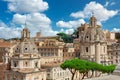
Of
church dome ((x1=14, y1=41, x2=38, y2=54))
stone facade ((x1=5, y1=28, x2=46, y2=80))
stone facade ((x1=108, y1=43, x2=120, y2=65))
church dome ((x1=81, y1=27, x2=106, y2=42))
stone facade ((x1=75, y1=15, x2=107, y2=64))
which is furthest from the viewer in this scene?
stone facade ((x1=108, y1=43, x2=120, y2=65))

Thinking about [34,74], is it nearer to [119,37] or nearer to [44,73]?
[44,73]

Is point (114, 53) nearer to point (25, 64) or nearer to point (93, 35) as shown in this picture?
point (93, 35)

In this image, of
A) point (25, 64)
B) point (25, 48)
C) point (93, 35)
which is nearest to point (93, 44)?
point (93, 35)

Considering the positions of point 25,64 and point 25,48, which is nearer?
point 25,64

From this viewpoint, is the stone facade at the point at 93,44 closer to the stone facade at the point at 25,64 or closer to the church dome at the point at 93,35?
the church dome at the point at 93,35

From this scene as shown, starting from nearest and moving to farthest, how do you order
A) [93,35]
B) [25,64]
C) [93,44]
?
[25,64] → [93,35] → [93,44]

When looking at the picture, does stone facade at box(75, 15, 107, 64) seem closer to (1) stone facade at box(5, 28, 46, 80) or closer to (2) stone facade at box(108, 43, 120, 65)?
(2) stone facade at box(108, 43, 120, 65)

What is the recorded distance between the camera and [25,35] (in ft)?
223

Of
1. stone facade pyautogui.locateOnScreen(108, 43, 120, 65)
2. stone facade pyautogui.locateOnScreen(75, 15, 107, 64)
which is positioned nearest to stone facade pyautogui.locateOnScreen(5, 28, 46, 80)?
stone facade pyautogui.locateOnScreen(75, 15, 107, 64)

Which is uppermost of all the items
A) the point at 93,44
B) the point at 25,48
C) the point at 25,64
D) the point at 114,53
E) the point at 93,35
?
the point at 93,35

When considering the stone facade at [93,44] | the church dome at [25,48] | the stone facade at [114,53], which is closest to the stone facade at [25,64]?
the church dome at [25,48]

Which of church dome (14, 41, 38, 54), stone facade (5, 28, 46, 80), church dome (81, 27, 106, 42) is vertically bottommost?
stone facade (5, 28, 46, 80)

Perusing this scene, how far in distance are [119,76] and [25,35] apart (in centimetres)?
4536

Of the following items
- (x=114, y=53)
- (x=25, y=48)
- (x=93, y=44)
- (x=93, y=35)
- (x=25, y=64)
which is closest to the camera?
(x=25, y=64)
